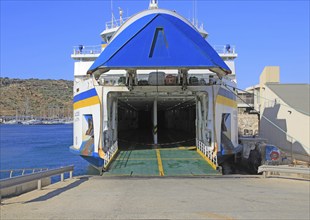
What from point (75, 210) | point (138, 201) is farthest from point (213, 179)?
point (75, 210)

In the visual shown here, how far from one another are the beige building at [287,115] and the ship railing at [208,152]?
17.9 feet

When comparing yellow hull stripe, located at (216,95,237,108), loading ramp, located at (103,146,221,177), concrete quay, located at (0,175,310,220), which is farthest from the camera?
yellow hull stripe, located at (216,95,237,108)

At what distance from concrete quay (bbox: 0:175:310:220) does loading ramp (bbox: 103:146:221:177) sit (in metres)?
1.50

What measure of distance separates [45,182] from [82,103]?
8.17m

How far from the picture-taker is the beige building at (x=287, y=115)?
25913mm

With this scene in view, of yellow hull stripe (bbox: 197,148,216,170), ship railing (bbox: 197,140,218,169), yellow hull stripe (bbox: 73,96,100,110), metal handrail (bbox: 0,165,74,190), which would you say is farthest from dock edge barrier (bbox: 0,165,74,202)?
ship railing (bbox: 197,140,218,169)

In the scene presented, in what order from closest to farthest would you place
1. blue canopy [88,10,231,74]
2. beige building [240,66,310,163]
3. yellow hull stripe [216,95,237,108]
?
blue canopy [88,10,231,74], yellow hull stripe [216,95,237,108], beige building [240,66,310,163]

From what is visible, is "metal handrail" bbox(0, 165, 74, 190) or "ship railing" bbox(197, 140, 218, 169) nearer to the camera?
"metal handrail" bbox(0, 165, 74, 190)

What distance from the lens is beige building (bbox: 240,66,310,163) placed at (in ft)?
85.0

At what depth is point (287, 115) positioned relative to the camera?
2856cm

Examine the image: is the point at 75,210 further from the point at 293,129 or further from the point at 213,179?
the point at 293,129

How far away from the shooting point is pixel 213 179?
1289cm

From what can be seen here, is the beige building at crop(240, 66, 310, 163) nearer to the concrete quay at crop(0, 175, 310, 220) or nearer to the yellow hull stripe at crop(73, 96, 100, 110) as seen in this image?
the yellow hull stripe at crop(73, 96, 100, 110)

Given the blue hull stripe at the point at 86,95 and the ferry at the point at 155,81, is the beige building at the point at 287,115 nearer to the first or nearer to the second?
the ferry at the point at 155,81
